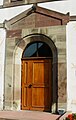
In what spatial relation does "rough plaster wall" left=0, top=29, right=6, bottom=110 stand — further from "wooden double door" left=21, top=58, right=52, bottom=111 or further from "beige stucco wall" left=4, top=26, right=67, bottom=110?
"wooden double door" left=21, top=58, right=52, bottom=111

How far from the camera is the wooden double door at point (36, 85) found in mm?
10570

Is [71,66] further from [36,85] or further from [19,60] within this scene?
[19,60]

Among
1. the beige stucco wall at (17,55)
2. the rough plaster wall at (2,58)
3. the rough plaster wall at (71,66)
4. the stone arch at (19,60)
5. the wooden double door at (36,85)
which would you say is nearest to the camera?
the rough plaster wall at (71,66)

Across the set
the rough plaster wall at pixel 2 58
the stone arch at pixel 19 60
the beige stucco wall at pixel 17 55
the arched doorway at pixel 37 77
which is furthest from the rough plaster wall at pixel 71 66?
the rough plaster wall at pixel 2 58

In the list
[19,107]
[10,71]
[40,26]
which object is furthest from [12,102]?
[40,26]

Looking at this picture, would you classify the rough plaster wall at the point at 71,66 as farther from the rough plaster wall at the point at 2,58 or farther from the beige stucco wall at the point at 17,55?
the rough plaster wall at the point at 2,58

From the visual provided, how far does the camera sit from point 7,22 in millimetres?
11250

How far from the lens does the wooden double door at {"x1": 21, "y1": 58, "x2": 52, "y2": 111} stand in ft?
34.7

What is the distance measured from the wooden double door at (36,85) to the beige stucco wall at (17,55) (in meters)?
0.25

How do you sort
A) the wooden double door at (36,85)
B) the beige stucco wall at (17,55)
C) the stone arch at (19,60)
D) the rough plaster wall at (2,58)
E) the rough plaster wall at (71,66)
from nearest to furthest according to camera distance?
the rough plaster wall at (71,66) < the beige stucco wall at (17,55) < the stone arch at (19,60) < the wooden double door at (36,85) < the rough plaster wall at (2,58)

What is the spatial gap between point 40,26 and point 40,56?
3.97 feet

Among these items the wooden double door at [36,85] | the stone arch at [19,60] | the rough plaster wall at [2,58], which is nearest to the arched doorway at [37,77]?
the wooden double door at [36,85]

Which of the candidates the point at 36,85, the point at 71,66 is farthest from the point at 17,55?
the point at 71,66

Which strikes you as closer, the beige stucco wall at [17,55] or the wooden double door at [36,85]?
the beige stucco wall at [17,55]
